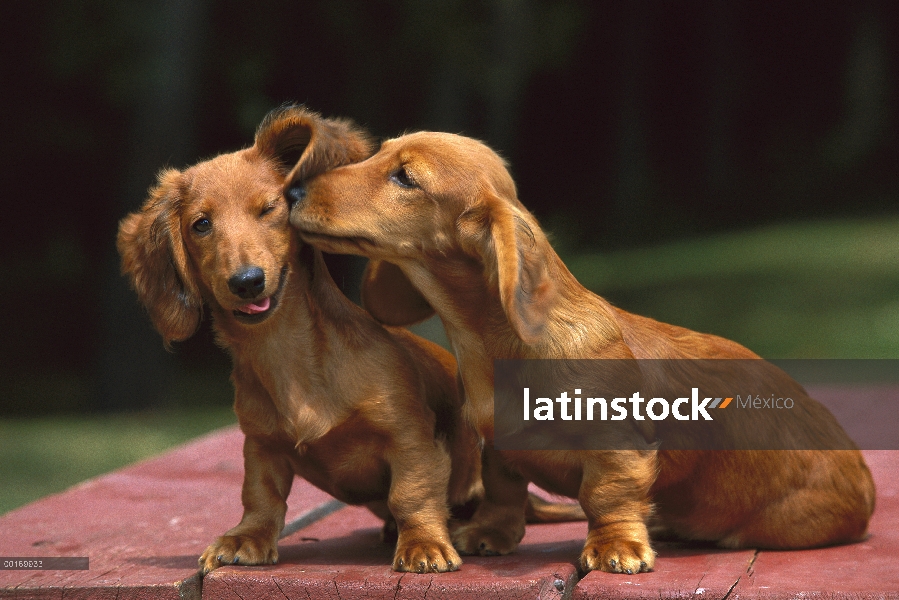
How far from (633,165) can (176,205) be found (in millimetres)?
14367

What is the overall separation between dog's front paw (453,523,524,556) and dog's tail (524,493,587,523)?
577mm

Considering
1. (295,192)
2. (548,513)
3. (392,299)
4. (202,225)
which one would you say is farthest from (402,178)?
(548,513)

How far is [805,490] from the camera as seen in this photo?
3363mm

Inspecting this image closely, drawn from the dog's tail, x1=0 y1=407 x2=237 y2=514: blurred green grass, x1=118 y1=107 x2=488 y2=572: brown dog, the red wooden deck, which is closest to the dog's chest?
x1=118 y1=107 x2=488 y2=572: brown dog

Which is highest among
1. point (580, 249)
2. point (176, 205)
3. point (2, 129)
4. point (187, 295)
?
point (176, 205)

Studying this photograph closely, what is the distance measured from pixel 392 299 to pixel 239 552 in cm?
85

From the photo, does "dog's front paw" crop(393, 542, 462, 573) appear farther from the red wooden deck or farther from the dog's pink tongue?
the dog's pink tongue

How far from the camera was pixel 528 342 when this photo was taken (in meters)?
2.91

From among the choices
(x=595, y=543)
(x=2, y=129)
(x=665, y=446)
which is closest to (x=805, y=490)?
(x=665, y=446)

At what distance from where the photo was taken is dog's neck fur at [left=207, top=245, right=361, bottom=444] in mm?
3178

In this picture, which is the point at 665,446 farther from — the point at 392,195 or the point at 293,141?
the point at 293,141

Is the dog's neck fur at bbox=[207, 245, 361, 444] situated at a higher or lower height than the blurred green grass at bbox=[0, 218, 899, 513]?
higher

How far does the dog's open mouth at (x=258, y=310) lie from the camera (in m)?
3.08

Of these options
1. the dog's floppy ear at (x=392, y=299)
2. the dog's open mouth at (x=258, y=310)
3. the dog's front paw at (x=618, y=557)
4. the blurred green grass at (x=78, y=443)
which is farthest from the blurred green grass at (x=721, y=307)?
the dog's front paw at (x=618, y=557)
